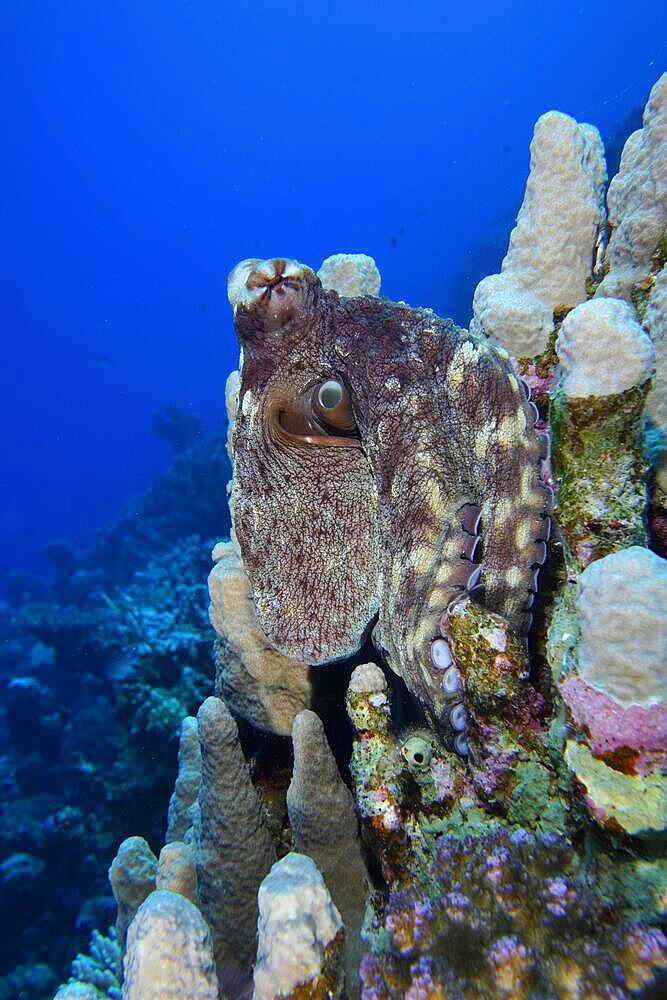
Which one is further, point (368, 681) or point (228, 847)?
point (228, 847)

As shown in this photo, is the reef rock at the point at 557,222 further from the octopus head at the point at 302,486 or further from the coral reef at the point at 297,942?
the coral reef at the point at 297,942

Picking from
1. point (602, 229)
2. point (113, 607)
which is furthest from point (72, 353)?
point (602, 229)

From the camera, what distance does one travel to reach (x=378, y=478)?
92.0 inches

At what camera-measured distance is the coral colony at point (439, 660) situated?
5.23 ft

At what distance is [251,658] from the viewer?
320 centimetres

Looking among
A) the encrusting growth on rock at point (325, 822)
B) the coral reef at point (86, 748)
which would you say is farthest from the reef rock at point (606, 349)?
the coral reef at point (86, 748)

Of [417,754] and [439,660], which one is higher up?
[439,660]

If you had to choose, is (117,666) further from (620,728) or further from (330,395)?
(620,728)

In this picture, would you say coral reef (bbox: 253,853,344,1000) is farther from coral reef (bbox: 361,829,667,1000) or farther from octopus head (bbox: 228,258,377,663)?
octopus head (bbox: 228,258,377,663)

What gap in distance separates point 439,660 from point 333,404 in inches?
42.3

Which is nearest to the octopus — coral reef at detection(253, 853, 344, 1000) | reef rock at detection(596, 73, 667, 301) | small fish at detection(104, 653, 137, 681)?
coral reef at detection(253, 853, 344, 1000)

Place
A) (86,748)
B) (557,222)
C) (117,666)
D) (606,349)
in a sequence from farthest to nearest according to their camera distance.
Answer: (117,666), (86,748), (557,222), (606,349)

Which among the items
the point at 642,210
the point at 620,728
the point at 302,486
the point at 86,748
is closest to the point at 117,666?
the point at 86,748

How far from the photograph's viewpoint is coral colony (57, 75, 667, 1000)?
5.23 feet
